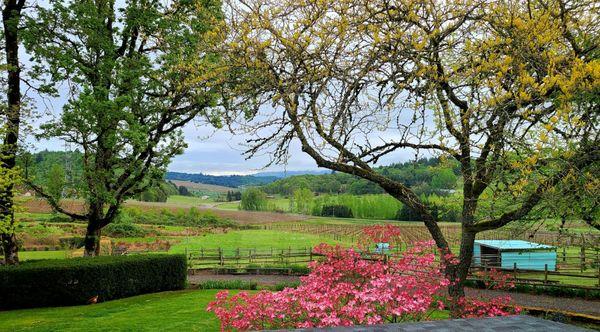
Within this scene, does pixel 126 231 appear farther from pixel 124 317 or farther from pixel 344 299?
pixel 344 299

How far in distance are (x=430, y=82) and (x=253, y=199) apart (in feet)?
129

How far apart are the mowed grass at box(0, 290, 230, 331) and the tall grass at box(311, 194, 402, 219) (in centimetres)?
2985

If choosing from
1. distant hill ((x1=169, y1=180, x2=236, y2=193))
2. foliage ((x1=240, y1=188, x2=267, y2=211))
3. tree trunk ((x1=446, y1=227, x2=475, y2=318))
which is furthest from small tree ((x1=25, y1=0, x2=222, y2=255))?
distant hill ((x1=169, y1=180, x2=236, y2=193))

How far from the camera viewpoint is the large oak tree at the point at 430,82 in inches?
283

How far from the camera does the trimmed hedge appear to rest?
14867 millimetres

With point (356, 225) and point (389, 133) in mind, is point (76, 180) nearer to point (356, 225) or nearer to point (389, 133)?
point (389, 133)

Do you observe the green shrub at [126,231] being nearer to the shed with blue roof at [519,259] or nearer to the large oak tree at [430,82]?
the shed with blue roof at [519,259]

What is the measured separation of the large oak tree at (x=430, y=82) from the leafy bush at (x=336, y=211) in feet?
117

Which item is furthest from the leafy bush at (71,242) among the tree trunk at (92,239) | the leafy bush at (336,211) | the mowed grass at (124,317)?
the leafy bush at (336,211)

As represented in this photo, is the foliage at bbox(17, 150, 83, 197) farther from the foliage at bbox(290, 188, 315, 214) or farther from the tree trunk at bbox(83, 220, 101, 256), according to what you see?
the foliage at bbox(290, 188, 315, 214)

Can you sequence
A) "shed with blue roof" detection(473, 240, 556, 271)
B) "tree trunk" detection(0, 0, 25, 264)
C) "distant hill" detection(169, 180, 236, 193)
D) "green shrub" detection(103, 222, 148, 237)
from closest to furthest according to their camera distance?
"tree trunk" detection(0, 0, 25, 264)
"shed with blue roof" detection(473, 240, 556, 271)
"green shrub" detection(103, 222, 148, 237)
"distant hill" detection(169, 180, 236, 193)

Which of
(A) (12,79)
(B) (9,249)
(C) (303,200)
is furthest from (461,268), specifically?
(C) (303,200)

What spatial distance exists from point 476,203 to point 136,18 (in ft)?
46.2

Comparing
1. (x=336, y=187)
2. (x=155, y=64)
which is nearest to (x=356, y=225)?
(x=336, y=187)
